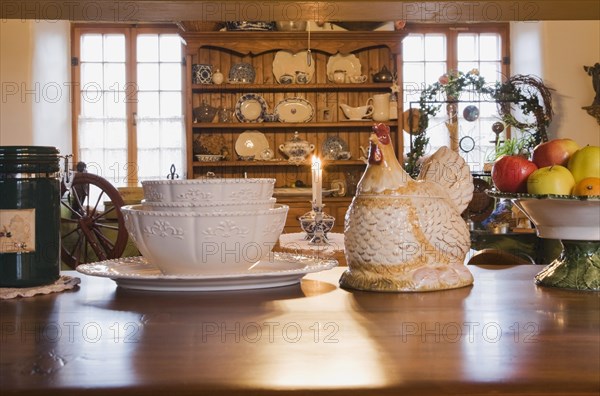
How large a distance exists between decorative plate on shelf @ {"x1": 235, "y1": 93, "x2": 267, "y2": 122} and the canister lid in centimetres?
501

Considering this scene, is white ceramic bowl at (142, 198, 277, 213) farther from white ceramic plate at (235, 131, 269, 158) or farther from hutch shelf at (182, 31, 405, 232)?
white ceramic plate at (235, 131, 269, 158)

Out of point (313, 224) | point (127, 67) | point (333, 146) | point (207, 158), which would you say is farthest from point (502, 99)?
point (313, 224)

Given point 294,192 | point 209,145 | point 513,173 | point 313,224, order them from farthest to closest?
1. point 209,145
2. point 294,192
3. point 313,224
4. point 513,173

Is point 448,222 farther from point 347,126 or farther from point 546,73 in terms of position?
point 546,73

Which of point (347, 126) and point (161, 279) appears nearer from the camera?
point (161, 279)

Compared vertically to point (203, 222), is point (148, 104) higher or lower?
higher

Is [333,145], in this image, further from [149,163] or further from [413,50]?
[149,163]

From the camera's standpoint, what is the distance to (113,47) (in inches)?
270

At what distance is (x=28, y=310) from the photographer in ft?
3.03

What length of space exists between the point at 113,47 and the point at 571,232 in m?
6.26

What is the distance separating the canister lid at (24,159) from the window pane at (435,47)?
6199 mm

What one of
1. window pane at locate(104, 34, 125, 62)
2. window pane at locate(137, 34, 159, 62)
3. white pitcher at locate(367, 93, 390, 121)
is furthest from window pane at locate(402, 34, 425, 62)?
window pane at locate(104, 34, 125, 62)

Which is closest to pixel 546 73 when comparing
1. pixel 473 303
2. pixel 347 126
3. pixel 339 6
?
pixel 347 126

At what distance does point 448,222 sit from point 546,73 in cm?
569
